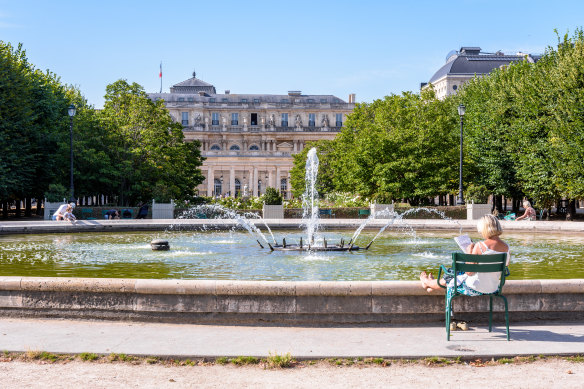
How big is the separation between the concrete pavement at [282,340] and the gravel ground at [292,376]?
0.32 m

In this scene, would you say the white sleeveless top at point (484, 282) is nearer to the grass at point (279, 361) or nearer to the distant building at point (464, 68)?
the grass at point (279, 361)

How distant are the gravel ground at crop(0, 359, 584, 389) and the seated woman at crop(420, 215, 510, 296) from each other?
135cm

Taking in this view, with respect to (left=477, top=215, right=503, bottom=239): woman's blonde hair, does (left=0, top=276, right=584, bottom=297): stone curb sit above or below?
below

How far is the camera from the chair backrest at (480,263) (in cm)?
786

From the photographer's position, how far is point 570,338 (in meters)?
7.85

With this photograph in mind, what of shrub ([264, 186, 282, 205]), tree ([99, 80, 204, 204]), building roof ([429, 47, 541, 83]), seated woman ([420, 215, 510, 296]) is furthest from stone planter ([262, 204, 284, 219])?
building roof ([429, 47, 541, 83])

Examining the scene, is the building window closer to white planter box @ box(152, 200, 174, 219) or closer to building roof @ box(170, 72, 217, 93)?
building roof @ box(170, 72, 217, 93)

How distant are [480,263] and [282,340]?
2722 mm

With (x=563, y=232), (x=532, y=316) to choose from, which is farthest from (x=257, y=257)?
(x=563, y=232)

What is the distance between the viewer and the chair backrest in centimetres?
786

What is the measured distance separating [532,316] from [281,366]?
4.11 metres

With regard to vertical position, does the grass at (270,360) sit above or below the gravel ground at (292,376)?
above

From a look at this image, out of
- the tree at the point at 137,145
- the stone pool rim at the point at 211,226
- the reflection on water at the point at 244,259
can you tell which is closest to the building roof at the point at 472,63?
the tree at the point at 137,145

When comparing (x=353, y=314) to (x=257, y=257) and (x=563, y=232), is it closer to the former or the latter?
(x=257, y=257)
